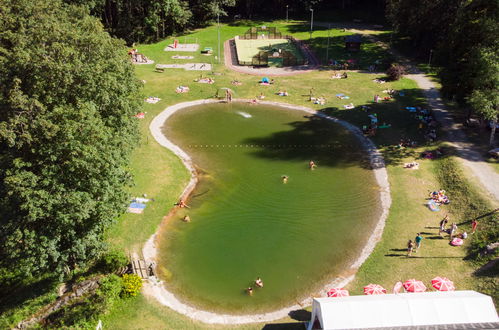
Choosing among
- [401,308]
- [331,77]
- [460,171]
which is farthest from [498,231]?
[331,77]

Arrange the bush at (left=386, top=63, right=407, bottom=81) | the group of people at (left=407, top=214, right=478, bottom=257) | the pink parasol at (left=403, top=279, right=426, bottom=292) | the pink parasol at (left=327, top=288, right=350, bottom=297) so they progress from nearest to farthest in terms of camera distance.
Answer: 1. the pink parasol at (left=327, top=288, right=350, bottom=297)
2. the pink parasol at (left=403, top=279, right=426, bottom=292)
3. the group of people at (left=407, top=214, right=478, bottom=257)
4. the bush at (left=386, top=63, right=407, bottom=81)

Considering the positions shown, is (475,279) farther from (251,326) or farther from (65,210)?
(65,210)

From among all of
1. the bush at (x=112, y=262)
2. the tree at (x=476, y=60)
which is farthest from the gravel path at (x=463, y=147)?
the bush at (x=112, y=262)

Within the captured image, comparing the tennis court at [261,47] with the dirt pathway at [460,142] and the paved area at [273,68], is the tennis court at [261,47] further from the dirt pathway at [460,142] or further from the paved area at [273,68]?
the dirt pathway at [460,142]

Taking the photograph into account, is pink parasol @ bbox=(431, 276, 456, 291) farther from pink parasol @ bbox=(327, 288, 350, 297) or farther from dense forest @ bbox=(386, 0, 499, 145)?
dense forest @ bbox=(386, 0, 499, 145)

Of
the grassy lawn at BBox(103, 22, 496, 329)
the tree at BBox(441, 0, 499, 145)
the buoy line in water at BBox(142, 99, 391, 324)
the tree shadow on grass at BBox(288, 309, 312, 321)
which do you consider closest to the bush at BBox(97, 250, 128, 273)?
the buoy line in water at BBox(142, 99, 391, 324)

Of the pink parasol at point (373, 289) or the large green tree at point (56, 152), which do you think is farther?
the pink parasol at point (373, 289)
